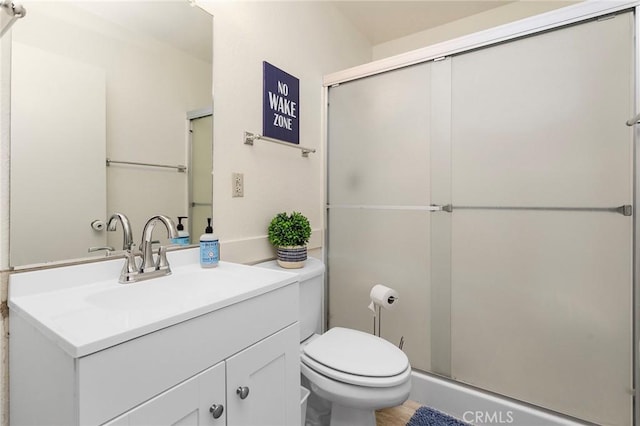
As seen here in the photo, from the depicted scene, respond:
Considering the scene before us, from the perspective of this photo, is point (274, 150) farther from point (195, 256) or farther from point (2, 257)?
point (2, 257)

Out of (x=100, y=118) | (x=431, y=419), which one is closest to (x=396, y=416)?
(x=431, y=419)

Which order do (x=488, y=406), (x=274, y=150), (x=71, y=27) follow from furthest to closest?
(x=274, y=150)
(x=488, y=406)
(x=71, y=27)

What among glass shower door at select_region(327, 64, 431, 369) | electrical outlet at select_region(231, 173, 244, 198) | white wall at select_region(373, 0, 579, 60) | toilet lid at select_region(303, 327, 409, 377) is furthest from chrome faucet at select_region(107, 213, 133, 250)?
white wall at select_region(373, 0, 579, 60)

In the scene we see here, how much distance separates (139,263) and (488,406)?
66.2 inches

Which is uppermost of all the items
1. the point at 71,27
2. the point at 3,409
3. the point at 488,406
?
the point at 71,27

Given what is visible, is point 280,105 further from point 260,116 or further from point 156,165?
point 156,165

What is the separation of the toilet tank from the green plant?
12cm

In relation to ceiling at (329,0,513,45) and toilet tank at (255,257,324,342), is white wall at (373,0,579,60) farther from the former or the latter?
toilet tank at (255,257,324,342)

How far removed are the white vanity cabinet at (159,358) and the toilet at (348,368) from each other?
21 cm

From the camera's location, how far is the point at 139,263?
101 centimetres

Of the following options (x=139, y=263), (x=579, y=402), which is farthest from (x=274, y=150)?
(x=579, y=402)

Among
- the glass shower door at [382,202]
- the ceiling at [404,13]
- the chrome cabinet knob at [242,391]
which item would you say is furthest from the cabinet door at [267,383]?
the ceiling at [404,13]

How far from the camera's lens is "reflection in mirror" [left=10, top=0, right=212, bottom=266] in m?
0.82

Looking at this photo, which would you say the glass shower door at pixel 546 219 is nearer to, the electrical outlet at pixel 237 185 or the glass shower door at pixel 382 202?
the glass shower door at pixel 382 202
